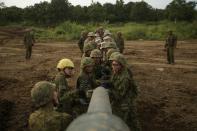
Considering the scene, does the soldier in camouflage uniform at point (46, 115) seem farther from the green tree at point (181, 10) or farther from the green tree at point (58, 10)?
the green tree at point (58, 10)

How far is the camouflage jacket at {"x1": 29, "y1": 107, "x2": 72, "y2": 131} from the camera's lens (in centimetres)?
352

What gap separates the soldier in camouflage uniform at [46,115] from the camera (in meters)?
3.53

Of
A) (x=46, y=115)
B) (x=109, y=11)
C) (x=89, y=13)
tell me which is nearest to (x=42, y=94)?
(x=46, y=115)

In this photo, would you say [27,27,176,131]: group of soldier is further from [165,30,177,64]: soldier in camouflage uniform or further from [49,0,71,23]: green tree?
[49,0,71,23]: green tree

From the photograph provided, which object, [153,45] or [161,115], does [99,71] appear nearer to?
[161,115]

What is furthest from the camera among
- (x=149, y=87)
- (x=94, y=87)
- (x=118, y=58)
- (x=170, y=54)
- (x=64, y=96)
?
(x=170, y=54)

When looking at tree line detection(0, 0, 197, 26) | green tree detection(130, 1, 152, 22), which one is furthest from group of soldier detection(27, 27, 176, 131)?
green tree detection(130, 1, 152, 22)

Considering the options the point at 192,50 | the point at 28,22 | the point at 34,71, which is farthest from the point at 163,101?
the point at 28,22

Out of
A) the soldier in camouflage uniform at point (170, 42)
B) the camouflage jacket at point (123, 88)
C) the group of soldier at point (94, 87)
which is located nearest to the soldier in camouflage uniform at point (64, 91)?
the group of soldier at point (94, 87)

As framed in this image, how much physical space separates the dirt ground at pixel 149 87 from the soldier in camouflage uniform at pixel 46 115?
13.5 feet

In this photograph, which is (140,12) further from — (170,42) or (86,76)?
(86,76)

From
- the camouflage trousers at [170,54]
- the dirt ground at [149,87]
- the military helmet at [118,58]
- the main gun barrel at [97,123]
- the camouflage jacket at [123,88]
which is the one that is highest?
the military helmet at [118,58]

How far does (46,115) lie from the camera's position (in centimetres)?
358

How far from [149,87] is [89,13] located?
4047 cm
